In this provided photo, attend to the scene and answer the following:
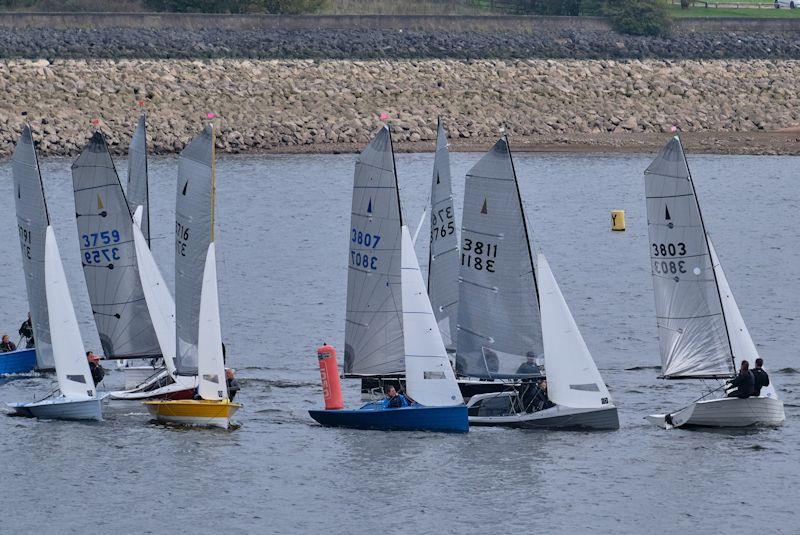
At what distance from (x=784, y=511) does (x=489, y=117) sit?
64570 mm

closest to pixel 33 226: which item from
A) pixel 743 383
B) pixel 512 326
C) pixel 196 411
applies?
pixel 196 411

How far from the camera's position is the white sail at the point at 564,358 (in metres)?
35.9

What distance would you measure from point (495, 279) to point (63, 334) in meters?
9.97

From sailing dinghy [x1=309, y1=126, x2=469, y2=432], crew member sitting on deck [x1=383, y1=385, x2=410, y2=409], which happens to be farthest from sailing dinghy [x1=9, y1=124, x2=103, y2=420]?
crew member sitting on deck [x1=383, y1=385, x2=410, y2=409]

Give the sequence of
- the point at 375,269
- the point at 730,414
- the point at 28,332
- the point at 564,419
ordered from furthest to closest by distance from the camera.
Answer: the point at 28,332 → the point at 375,269 → the point at 564,419 → the point at 730,414

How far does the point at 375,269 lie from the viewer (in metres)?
37.6

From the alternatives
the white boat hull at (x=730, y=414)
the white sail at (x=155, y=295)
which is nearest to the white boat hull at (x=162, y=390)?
the white sail at (x=155, y=295)

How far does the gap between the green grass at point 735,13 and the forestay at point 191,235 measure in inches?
3519

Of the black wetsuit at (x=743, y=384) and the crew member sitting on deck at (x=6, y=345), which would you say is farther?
the crew member sitting on deck at (x=6, y=345)

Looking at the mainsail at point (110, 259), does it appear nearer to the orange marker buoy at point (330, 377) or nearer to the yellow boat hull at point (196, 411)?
the yellow boat hull at point (196, 411)

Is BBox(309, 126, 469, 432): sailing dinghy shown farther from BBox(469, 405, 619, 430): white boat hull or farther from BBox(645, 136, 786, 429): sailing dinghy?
BBox(645, 136, 786, 429): sailing dinghy

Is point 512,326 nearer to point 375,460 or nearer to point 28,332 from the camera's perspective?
point 375,460

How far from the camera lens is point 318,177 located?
8550 centimetres

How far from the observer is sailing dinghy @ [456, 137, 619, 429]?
119 ft
